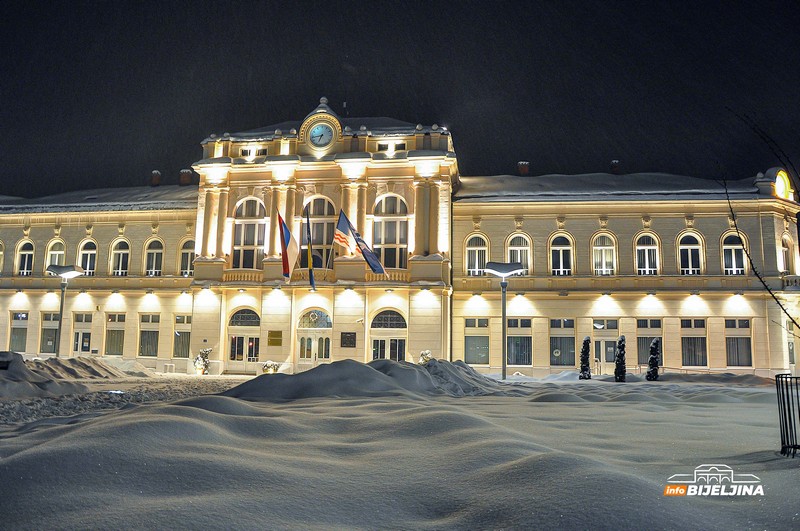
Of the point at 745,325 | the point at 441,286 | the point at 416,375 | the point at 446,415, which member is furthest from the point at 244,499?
the point at 745,325

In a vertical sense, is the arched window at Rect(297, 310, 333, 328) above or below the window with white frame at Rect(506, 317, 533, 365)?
above

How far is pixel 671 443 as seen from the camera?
8.45 meters

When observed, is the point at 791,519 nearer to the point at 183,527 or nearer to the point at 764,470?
the point at 764,470

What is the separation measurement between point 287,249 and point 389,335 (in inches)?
288

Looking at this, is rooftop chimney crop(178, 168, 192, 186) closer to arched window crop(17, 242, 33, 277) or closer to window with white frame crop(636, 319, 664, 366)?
arched window crop(17, 242, 33, 277)

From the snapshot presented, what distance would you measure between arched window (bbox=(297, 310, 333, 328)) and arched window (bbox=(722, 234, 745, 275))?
22701 mm

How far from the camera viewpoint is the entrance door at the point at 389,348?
34.2 metres

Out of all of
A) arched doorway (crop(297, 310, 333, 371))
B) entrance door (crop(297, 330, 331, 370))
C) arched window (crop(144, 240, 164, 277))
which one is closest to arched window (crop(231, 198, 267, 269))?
arched doorway (crop(297, 310, 333, 371))

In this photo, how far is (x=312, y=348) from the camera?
3475cm

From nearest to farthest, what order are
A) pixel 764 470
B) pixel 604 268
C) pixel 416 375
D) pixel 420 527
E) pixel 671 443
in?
pixel 420 527 → pixel 764 470 → pixel 671 443 → pixel 416 375 → pixel 604 268

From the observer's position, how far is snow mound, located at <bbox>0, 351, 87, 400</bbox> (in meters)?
16.2

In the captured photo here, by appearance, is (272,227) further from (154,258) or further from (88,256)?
(88,256)

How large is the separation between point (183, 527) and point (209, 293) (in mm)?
33065

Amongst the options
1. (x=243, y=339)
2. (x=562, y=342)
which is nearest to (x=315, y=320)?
(x=243, y=339)
